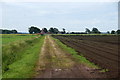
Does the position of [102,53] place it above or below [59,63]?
above

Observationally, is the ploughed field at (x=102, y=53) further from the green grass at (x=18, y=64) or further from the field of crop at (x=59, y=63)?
the green grass at (x=18, y=64)

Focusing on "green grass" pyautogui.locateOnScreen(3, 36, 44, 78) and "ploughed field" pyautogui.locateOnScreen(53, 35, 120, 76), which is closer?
"green grass" pyautogui.locateOnScreen(3, 36, 44, 78)

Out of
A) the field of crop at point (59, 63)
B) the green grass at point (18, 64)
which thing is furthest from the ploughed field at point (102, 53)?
the green grass at point (18, 64)

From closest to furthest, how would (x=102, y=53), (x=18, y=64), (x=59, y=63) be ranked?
(x=59, y=63), (x=18, y=64), (x=102, y=53)

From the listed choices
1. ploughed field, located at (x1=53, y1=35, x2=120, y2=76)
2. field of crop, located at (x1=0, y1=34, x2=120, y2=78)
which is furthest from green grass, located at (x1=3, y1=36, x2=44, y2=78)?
ploughed field, located at (x1=53, y1=35, x2=120, y2=76)

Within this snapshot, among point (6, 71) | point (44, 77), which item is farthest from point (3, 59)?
point (44, 77)

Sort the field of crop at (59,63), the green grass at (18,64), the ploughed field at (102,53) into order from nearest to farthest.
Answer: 1. the field of crop at (59,63)
2. the green grass at (18,64)
3. the ploughed field at (102,53)

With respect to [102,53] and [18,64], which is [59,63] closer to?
[18,64]

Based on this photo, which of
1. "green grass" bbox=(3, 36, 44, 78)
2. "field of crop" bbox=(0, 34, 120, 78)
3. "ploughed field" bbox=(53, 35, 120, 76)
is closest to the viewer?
"field of crop" bbox=(0, 34, 120, 78)

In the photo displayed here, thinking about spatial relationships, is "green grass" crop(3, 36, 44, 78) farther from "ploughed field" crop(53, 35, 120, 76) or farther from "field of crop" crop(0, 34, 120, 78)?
"ploughed field" crop(53, 35, 120, 76)

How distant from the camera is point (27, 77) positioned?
33.0 feet

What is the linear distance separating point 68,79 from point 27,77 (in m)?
2.15

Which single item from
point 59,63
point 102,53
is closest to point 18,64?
point 59,63

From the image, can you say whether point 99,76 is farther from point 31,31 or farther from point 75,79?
point 31,31
